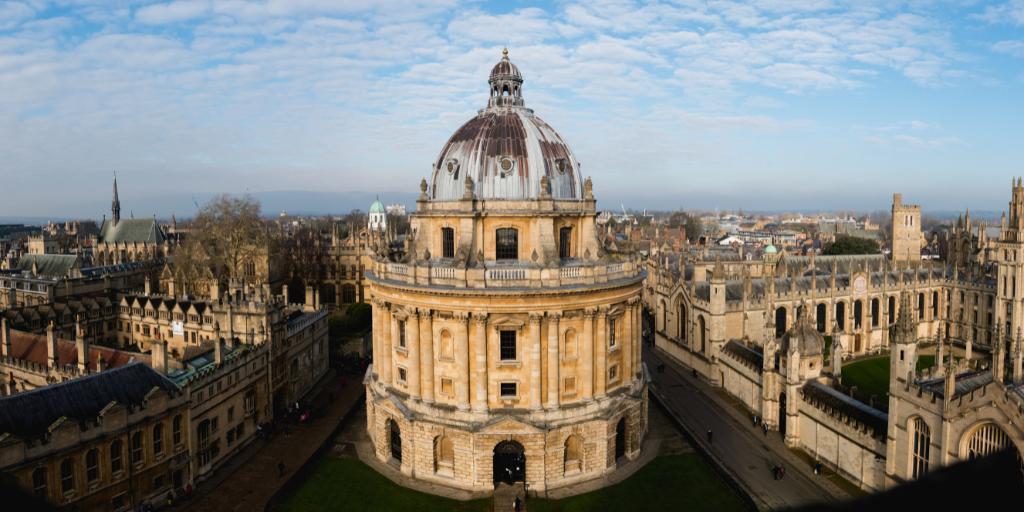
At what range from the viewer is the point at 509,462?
36.1 m

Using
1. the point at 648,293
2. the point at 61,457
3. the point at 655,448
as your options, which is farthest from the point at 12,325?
the point at 648,293

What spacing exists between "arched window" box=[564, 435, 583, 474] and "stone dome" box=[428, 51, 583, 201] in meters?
14.4

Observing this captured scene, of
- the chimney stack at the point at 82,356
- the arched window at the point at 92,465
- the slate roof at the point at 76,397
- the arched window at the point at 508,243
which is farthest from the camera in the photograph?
the arched window at the point at 508,243

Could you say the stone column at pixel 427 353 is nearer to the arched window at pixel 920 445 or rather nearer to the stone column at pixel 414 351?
the stone column at pixel 414 351

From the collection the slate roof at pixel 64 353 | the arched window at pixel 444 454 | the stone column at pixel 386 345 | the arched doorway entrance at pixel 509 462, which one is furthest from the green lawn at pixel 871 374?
the slate roof at pixel 64 353

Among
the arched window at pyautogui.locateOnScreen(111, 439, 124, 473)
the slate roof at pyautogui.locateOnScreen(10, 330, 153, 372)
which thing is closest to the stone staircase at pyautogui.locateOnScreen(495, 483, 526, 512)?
the arched window at pyautogui.locateOnScreen(111, 439, 124, 473)

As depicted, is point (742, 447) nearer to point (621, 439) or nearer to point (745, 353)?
point (621, 439)

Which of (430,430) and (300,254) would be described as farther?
(300,254)

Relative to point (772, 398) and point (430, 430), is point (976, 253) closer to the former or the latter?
point (772, 398)

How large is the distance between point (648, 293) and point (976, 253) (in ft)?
143

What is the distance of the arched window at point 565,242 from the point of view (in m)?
38.6

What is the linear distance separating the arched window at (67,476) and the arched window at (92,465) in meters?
0.63

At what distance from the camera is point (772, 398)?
43250 mm

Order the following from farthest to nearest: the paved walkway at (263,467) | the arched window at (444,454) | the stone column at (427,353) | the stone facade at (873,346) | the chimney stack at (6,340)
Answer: the chimney stack at (6,340)
the arched window at (444,454)
the stone column at (427,353)
the paved walkway at (263,467)
the stone facade at (873,346)
